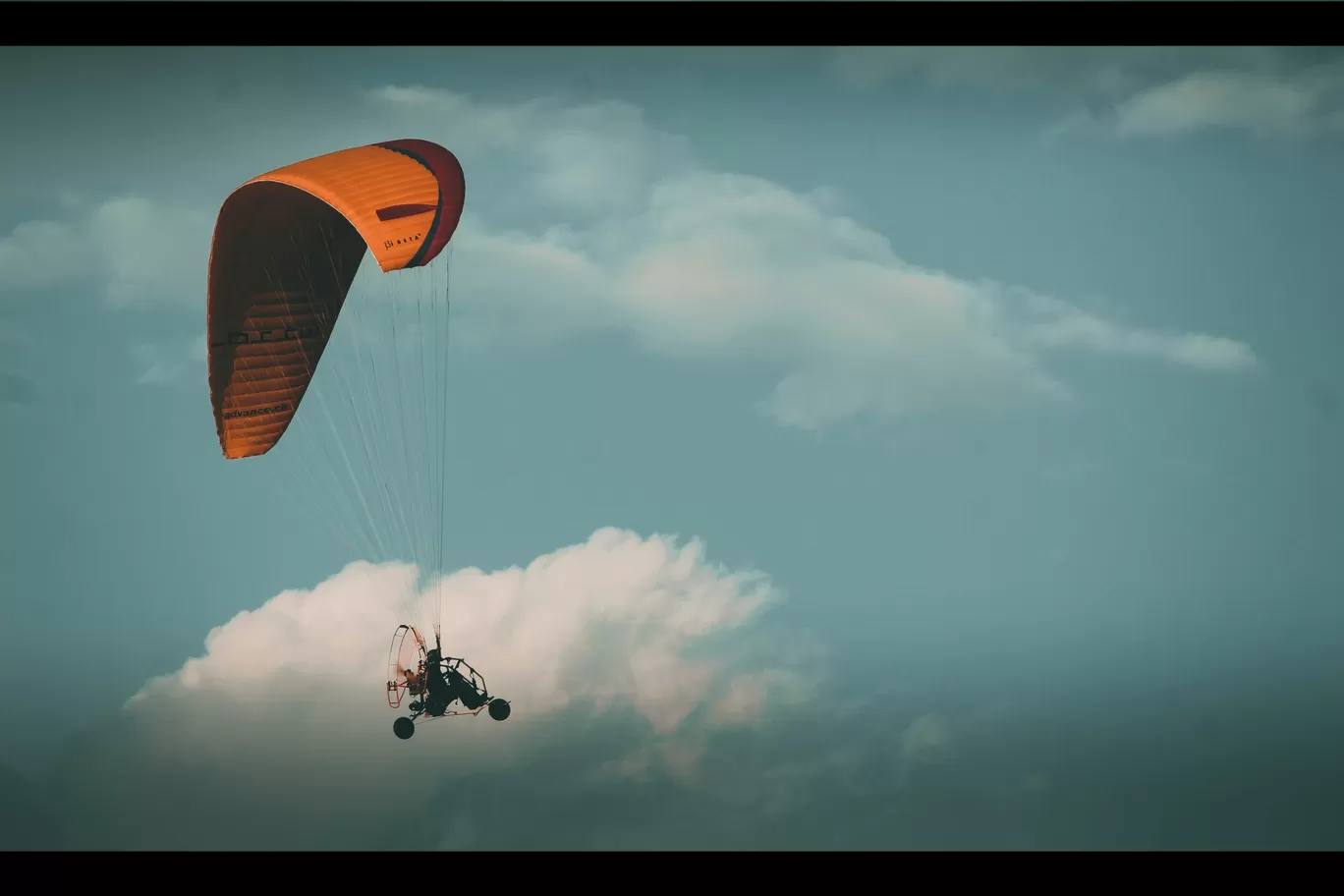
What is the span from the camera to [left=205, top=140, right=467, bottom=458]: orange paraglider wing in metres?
15.0

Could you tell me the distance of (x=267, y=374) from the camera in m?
17.2

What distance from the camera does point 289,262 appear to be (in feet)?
56.0

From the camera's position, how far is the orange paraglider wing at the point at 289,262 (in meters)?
15.0
